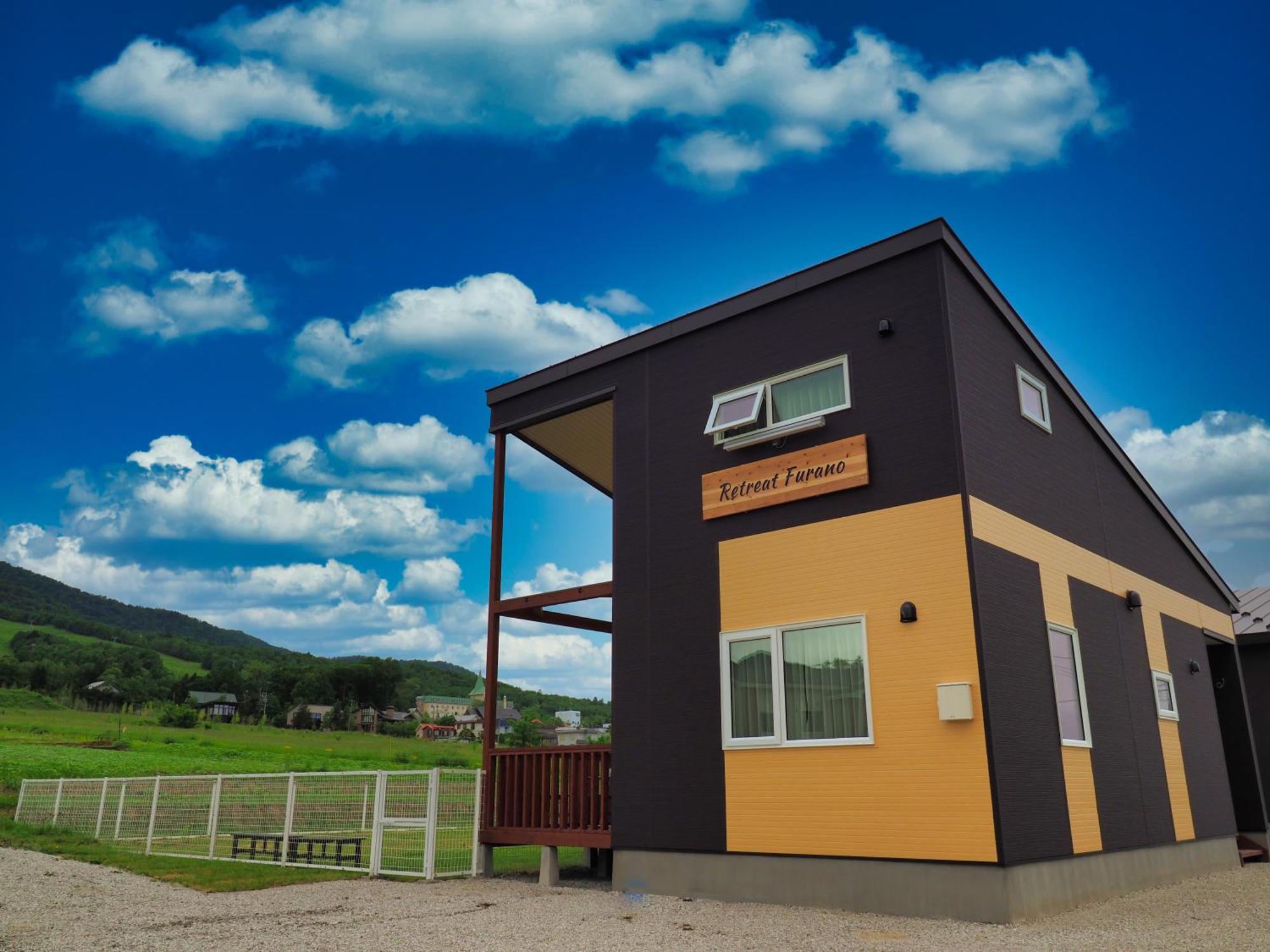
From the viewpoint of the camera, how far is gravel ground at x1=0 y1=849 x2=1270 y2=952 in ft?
19.5

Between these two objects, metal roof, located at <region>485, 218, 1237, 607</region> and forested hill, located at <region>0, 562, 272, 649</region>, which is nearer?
metal roof, located at <region>485, 218, 1237, 607</region>

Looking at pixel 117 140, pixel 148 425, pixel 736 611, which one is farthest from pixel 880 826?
pixel 148 425

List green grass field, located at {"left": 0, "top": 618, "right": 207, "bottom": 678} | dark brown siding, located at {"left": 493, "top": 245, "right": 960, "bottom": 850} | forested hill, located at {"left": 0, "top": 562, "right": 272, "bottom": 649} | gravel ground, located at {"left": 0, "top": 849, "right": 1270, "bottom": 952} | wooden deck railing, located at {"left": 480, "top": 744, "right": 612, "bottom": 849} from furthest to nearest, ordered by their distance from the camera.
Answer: forested hill, located at {"left": 0, "top": 562, "right": 272, "bottom": 649}
green grass field, located at {"left": 0, "top": 618, "right": 207, "bottom": 678}
wooden deck railing, located at {"left": 480, "top": 744, "right": 612, "bottom": 849}
dark brown siding, located at {"left": 493, "top": 245, "right": 960, "bottom": 850}
gravel ground, located at {"left": 0, "top": 849, "right": 1270, "bottom": 952}

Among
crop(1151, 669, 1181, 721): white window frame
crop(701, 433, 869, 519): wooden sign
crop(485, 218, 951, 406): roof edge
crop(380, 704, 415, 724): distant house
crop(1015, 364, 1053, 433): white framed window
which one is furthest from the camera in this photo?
crop(380, 704, 415, 724): distant house

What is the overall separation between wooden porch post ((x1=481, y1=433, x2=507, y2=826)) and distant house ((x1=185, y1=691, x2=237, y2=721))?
2604 inches

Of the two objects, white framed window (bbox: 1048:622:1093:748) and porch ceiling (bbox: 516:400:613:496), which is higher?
porch ceiling (bbox: 516:400:613:496)

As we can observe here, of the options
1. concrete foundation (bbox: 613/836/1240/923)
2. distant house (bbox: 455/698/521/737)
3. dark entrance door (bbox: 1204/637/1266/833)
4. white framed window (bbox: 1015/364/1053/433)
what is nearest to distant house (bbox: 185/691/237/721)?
distant house (bbox: 455/698/521/737)

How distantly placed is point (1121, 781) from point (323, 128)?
2299cm

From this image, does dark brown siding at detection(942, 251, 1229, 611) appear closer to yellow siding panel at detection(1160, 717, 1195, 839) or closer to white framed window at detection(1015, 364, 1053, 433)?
white framed window at detection(1015, 364, 1053, 433)

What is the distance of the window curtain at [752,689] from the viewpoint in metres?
8.30

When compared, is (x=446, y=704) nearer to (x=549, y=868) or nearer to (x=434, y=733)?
(x=434, y=733)

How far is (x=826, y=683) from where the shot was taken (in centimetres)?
795

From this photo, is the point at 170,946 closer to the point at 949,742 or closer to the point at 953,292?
the point at 949,742

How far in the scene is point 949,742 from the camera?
7.04 m
